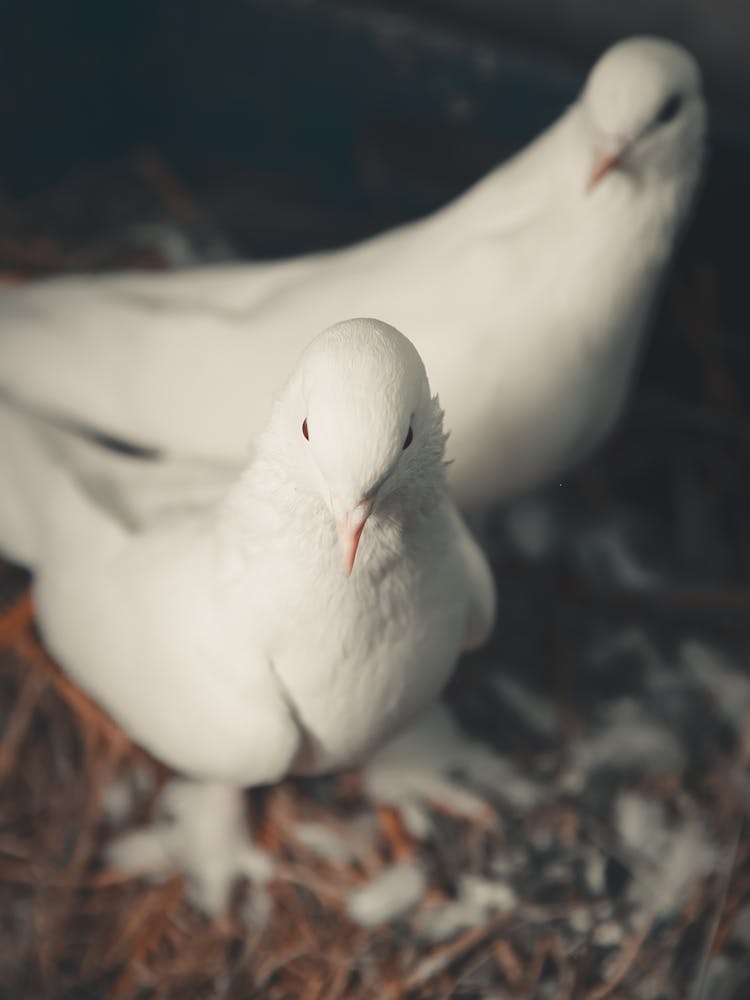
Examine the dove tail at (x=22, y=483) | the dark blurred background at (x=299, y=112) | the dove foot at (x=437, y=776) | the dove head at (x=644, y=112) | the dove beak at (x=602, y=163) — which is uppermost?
the dove head at (x=644, y=112)

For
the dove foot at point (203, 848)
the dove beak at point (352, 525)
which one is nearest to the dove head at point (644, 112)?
the dove beak at point (352, 525)

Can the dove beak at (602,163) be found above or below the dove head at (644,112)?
below

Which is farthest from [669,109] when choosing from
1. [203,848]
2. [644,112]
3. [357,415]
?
[203,848]

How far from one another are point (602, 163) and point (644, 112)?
62 millimetres

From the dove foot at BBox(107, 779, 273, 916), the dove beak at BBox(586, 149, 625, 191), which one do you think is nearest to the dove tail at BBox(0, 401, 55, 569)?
the dove foot at BBox(107, 779, 273, 916)

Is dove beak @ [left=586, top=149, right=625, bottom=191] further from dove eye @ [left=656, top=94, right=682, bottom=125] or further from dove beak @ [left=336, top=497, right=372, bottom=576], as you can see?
dove beak @ [left=336, top=497, right=372, bottom=576]

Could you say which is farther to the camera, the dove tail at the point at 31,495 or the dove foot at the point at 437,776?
the dove foot at the point at 437,776

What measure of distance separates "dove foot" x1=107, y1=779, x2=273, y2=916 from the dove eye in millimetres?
831

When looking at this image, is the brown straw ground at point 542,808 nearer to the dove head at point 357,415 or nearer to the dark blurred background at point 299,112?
the dark blurred background at point 299,112

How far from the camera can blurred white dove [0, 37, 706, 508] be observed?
124 centimetres

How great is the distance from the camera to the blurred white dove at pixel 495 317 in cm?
124

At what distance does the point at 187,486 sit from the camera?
4.07ft

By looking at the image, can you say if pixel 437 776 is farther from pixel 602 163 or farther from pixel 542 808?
pixel 602 163

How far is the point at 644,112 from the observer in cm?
118
